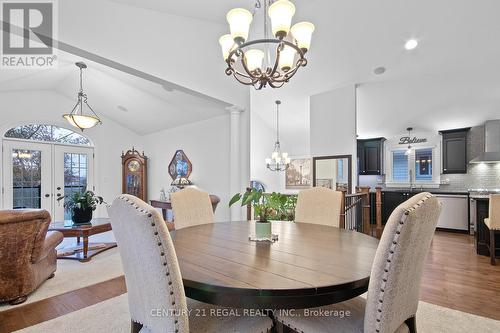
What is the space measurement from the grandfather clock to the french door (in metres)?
0.78

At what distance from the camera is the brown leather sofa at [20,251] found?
2209 mm

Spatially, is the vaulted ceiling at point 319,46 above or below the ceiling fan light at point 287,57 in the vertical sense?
above

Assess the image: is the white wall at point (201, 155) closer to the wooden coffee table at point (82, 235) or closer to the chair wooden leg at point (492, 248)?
the wooden coffee table at point (82, 235)

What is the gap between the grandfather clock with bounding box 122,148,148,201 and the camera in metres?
6.73

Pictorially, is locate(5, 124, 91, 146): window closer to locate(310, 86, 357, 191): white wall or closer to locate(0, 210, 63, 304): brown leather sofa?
locate(0, 210, 63, 304): brown leather sofa

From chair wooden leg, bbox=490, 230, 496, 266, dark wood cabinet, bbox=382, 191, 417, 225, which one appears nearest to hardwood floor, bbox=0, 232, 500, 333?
chair wooden leg, bbox=490, 230, 496, 266

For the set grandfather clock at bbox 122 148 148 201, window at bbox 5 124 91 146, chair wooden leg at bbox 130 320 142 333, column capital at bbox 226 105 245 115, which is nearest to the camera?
chair wooden leg at bbox 130 320 142 333

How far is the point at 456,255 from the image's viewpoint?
3768 millimetres

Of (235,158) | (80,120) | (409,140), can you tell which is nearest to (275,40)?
(235,158)

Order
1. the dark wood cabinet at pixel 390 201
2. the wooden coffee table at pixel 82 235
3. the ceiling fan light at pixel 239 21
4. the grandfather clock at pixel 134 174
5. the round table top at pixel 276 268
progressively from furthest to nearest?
the grandfather clock at pixel 134 174 → the dark wood cabinet at pixel 390 201 → the wooden coffee table at pixel 82 235 → the ceiling fan light at pixel 239 21 → the round table top at pixel 276 268

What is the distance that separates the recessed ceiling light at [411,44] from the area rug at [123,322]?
3546 millimetres

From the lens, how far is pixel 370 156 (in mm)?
6855

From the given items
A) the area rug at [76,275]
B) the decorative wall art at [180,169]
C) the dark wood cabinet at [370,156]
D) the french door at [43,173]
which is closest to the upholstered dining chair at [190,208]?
the area rug at [76,275]

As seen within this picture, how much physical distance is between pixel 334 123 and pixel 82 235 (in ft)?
15.0
